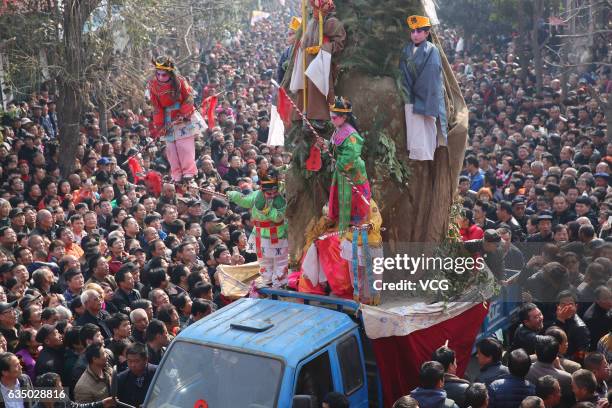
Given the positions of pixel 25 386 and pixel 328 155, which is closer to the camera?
pixel 25 386

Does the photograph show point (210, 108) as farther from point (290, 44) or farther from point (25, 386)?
point (25, 386)

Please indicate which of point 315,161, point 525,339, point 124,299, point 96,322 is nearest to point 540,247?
point 525,339

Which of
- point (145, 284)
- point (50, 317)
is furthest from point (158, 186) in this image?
point (50, 317)

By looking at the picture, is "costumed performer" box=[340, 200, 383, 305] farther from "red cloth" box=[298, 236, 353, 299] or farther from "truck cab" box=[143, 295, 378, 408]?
"truck cab" box=[143, 295, 378, 408]

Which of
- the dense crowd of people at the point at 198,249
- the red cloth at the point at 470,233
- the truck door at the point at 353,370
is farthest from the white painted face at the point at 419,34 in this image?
the truck door at the point at 353,370

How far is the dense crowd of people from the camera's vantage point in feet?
22.8

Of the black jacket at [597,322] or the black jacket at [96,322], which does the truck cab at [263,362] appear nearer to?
the black jacket at [96,322]

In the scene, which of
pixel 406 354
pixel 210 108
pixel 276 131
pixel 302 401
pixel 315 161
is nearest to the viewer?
pixel 302 401

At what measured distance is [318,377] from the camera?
6.43m

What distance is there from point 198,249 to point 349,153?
15.2 ft

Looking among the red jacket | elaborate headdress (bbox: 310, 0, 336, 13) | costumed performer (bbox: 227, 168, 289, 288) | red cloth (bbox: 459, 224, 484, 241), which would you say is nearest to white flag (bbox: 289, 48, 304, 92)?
elaborate headdress (bbox: 310, 0, 336, 13)

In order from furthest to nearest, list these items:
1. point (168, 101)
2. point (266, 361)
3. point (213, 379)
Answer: point (168, 101), point (213, 379), point (266, 361)

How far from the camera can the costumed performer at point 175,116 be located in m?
9.70

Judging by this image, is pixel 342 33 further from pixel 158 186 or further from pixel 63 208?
pixel 63 208
